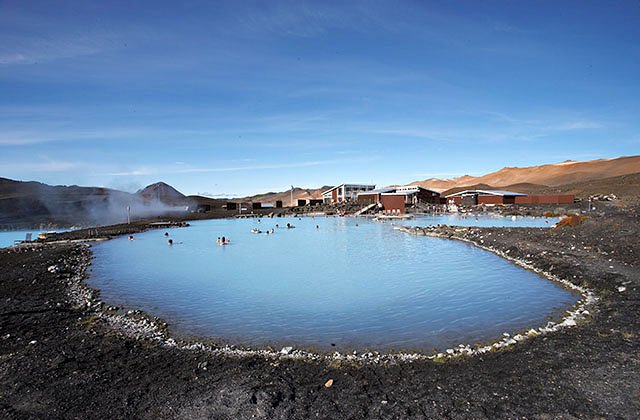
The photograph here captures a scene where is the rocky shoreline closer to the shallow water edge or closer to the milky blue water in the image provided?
the shallow water edge

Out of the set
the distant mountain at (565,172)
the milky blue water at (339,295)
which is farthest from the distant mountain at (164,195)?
the distant mountain at (565,172)

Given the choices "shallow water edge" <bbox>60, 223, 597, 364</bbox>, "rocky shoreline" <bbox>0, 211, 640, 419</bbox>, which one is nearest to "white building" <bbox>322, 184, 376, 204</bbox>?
"shallow water edge" <bbox>60, 223, 597, 364</bbox>

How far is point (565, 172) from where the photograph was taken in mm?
152125

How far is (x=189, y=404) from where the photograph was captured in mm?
5730

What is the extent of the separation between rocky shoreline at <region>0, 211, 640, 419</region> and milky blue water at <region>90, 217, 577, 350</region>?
1108 mm

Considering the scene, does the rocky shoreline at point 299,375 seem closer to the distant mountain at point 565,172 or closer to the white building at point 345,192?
the white building at point 345,192

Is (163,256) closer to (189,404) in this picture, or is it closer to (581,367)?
(189,404)

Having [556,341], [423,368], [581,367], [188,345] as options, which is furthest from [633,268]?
[188,345]

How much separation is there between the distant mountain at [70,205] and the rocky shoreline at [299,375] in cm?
5258

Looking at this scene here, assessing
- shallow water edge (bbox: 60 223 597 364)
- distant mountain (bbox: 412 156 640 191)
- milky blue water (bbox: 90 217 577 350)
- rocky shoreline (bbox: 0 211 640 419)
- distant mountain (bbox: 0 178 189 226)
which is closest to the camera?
rocky shoreline (bbox: 0 211 640 419)

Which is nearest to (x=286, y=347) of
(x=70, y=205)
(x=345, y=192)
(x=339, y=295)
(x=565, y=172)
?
(x=339, y=295)

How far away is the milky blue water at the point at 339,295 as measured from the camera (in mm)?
9484

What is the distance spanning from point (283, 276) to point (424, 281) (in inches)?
245

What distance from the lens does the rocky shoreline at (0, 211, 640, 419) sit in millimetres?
5504
